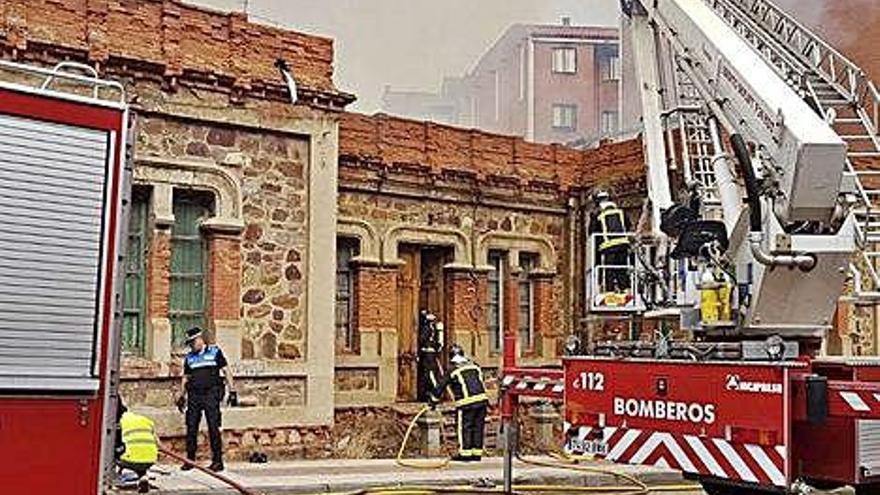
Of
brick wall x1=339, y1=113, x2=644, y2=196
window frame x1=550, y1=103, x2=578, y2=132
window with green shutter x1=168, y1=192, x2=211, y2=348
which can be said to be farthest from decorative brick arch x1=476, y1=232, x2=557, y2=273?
window frame x1=550, y1=103, x2=578, y2=132

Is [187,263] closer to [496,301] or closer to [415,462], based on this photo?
[415,462]

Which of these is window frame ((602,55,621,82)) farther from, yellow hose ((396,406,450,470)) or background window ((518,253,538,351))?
yellow hose ((396,406,450,470))

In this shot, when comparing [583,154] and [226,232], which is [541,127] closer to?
[583,154]

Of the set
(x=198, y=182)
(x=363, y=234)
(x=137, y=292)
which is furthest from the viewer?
(x=363, y=234)

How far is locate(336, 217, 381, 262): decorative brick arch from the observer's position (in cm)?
1812

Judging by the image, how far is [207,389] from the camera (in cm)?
1334

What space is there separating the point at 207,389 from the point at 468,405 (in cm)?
335

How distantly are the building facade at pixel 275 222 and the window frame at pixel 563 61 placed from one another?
41.0 m

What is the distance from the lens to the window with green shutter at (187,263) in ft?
49.3

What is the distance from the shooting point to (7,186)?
6.03 metres

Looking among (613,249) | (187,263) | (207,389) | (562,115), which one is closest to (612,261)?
(613,249)

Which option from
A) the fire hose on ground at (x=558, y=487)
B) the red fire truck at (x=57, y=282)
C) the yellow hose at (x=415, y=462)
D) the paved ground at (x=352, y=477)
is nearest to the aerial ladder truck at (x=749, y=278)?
the fire hose on ground at (x=558, y=487)

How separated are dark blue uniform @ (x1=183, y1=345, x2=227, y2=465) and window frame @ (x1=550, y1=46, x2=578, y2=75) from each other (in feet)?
159

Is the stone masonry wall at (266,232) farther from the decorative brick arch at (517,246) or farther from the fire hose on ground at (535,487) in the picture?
the decorative brick arch at (517,246)
